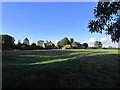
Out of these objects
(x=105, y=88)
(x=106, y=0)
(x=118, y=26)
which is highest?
(x=106, y=0)

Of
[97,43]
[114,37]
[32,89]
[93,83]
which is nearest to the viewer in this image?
[32,89]

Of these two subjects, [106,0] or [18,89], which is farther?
[106,0]

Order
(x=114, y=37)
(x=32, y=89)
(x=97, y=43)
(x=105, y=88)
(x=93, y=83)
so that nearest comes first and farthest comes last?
(x=32, y=89), (x=105, y=88), (x=93, y=83), (x=114, y=37), (x=97, y=43)

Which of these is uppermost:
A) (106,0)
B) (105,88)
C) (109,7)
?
(106,0)

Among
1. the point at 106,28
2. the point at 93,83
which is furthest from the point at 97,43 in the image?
the point at 93,83

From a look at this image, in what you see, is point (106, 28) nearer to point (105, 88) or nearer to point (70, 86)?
point (105, 88)

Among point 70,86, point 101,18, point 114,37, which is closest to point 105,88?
point 70,86

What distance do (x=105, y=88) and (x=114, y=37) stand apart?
9.43 metres

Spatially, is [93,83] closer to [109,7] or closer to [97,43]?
[109,7]

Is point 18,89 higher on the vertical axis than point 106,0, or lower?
lower

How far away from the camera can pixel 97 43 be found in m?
103

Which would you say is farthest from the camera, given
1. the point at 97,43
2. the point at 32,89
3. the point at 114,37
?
the point at 97,43

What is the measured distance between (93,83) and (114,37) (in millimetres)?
9312

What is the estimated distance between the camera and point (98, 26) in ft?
39.8
